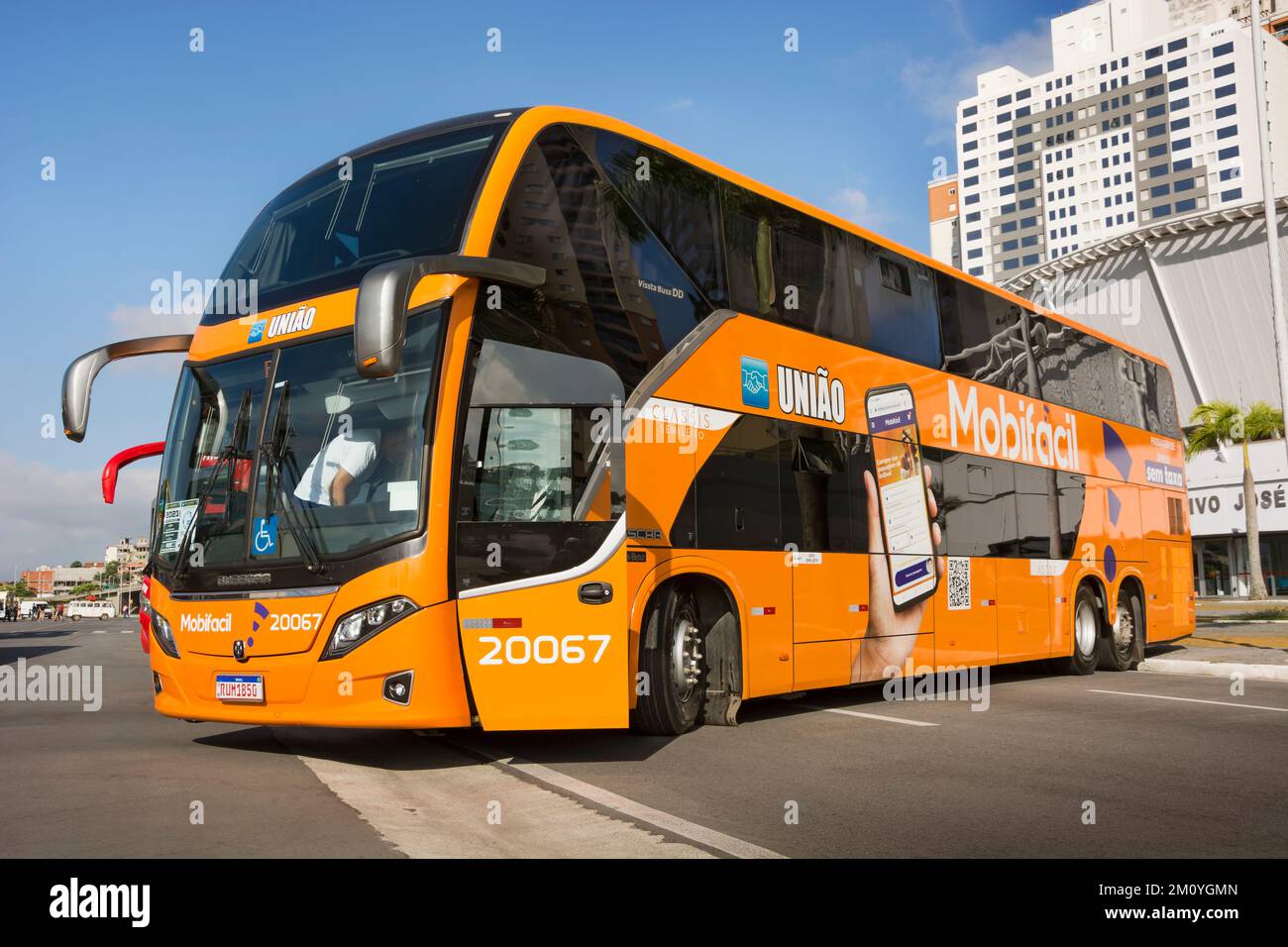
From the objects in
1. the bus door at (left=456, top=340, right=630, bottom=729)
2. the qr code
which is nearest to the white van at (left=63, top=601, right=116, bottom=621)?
the qr code

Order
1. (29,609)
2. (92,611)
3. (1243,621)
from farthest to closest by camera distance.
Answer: (29,609), (92,611), (1243,621)

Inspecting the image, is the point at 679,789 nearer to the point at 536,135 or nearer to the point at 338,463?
the point at 338,463

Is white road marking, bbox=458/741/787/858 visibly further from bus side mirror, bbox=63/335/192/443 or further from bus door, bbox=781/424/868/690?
bus side mirror, bbox=63/335/192/443

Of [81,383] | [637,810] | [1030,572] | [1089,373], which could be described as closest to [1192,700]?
[1030,572]

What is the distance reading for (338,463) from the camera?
7.58 m

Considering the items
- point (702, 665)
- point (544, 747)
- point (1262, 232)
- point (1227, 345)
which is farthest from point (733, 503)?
point (1227, 345)

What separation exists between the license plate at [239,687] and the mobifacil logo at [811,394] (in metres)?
4.97

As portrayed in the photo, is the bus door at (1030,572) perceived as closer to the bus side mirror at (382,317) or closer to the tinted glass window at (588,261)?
the tinted glass window at (588,261)

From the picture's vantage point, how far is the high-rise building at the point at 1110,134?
408 ft

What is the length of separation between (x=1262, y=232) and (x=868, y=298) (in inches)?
2187

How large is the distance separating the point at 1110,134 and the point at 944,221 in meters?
30.4

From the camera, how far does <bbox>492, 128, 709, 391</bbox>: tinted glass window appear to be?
7.98m

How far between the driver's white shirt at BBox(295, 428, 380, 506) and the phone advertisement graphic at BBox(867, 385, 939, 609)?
569 centimetres

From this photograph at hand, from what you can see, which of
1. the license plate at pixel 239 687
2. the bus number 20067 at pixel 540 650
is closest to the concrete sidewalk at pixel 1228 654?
the bus number 20067 at pixel 540 650
